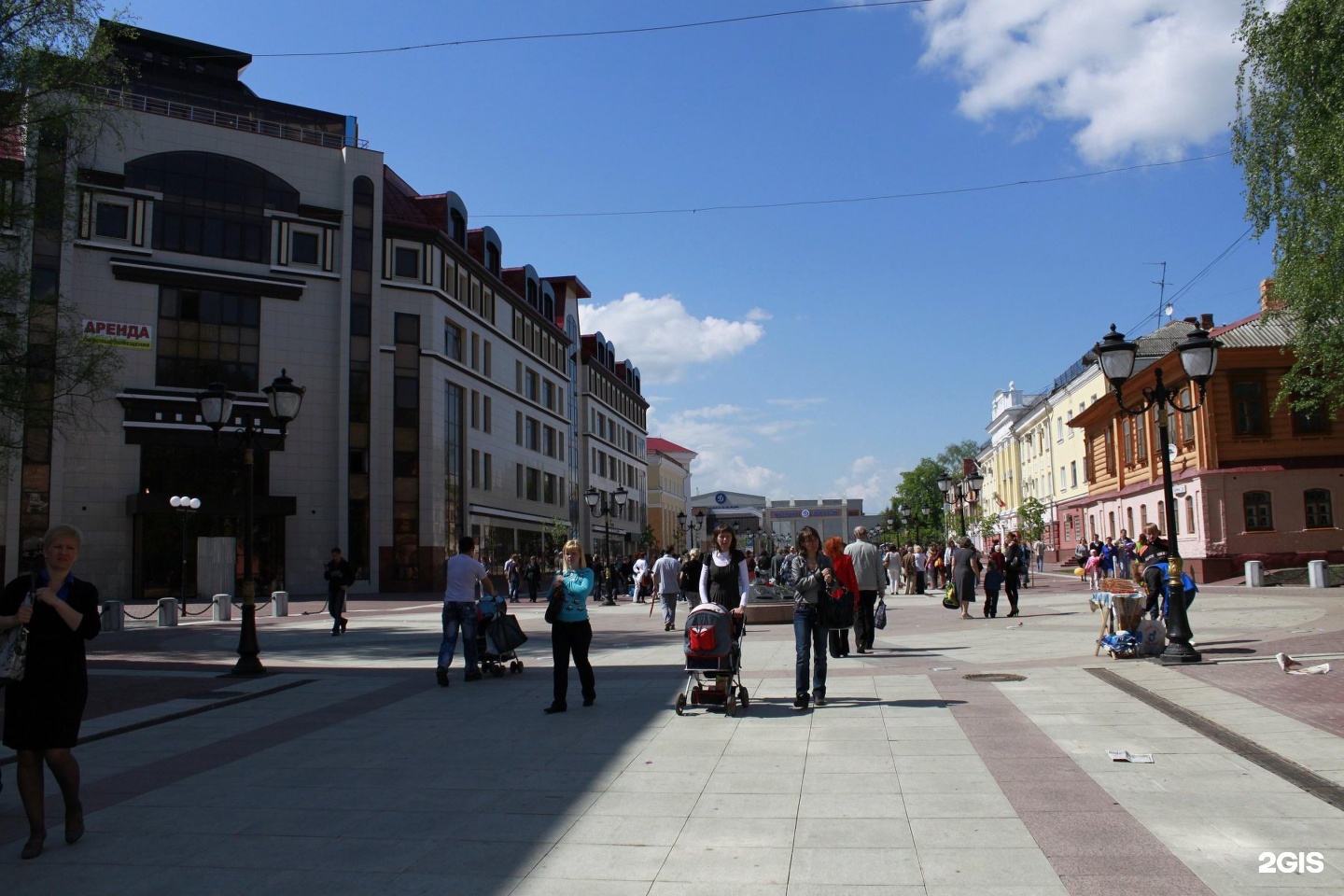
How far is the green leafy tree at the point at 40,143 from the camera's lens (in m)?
17.7

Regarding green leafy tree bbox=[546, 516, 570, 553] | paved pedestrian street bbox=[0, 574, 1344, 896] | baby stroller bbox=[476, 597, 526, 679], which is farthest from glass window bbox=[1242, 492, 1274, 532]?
baby stroller bbox=[476, 597, 526, 679]

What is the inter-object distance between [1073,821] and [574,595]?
5.30 m

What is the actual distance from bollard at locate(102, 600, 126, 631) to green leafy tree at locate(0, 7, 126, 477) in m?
4.10

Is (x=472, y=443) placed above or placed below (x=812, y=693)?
above

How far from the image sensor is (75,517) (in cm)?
3888

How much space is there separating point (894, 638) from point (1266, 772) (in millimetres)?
10788

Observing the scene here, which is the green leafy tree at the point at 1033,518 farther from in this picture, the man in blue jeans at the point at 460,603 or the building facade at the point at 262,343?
the man in blue jeans at the point at 460,603

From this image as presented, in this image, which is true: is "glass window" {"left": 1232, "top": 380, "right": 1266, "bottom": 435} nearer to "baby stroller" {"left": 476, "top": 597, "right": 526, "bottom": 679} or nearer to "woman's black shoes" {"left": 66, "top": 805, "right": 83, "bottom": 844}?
"baby stroller" {"left": 476, "top": 597, "right": 526, "bottom": 679}

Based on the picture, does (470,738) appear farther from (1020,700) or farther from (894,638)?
(894,638)

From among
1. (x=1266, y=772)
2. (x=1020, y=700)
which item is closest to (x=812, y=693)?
(x=1020, y=700)

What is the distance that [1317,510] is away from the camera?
35.6m

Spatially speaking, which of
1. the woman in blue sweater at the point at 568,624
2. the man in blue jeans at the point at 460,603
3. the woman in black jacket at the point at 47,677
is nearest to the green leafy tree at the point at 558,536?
the man in blue jeans at the point at 460,603

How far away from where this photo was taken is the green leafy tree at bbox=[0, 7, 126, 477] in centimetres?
1772

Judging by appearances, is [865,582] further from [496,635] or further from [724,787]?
[724,787]
